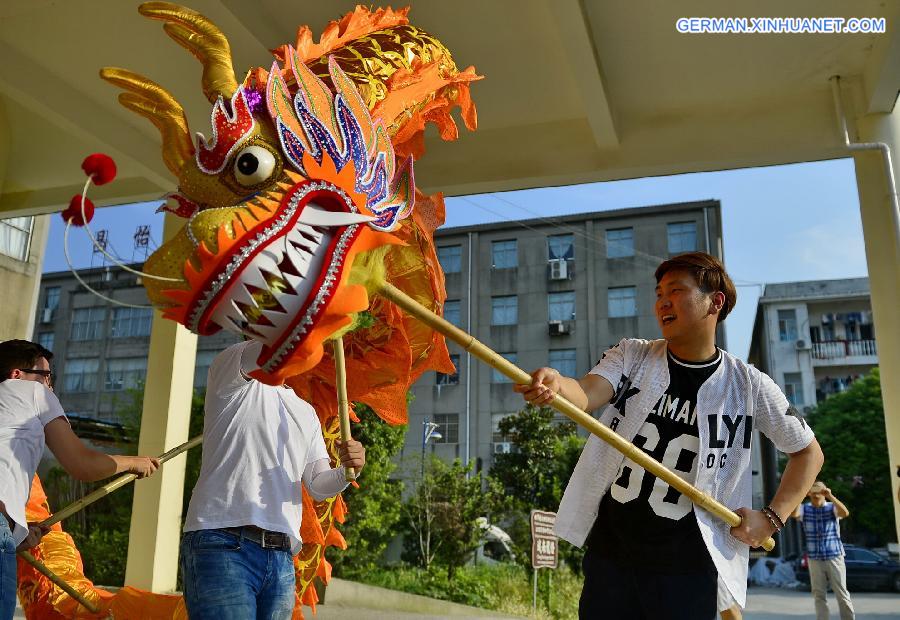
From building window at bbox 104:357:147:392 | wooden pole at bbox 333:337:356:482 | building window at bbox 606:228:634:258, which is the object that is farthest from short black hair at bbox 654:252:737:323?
building window at bbox 104:357:147:392

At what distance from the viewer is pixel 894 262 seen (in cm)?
414

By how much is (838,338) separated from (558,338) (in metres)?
10.8

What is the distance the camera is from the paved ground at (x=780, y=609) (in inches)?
230

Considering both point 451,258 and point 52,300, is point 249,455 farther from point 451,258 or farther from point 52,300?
point 52,300

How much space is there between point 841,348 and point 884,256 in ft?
63.8

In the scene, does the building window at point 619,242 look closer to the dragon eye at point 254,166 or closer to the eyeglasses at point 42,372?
the eyeglasses at point 42,372

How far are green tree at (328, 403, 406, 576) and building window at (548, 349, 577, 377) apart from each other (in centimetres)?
660

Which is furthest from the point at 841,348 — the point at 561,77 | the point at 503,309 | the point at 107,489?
the point at 107,489

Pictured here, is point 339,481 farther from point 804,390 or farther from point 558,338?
point 804,390

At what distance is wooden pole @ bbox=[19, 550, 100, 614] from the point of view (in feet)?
8.16

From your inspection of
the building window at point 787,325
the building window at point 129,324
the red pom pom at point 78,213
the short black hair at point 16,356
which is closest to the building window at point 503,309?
the building window at point 129,324

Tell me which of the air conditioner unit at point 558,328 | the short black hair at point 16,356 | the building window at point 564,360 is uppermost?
the air conditioner unit at point 558,328

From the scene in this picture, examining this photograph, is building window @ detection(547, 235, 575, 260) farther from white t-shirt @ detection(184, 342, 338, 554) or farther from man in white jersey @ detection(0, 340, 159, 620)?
white t-shirt @ detection(184, 342, 338, 554)

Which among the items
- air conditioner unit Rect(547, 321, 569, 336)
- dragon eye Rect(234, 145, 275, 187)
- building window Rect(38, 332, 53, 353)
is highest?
building window Rect(38, 332, 53, 353)
